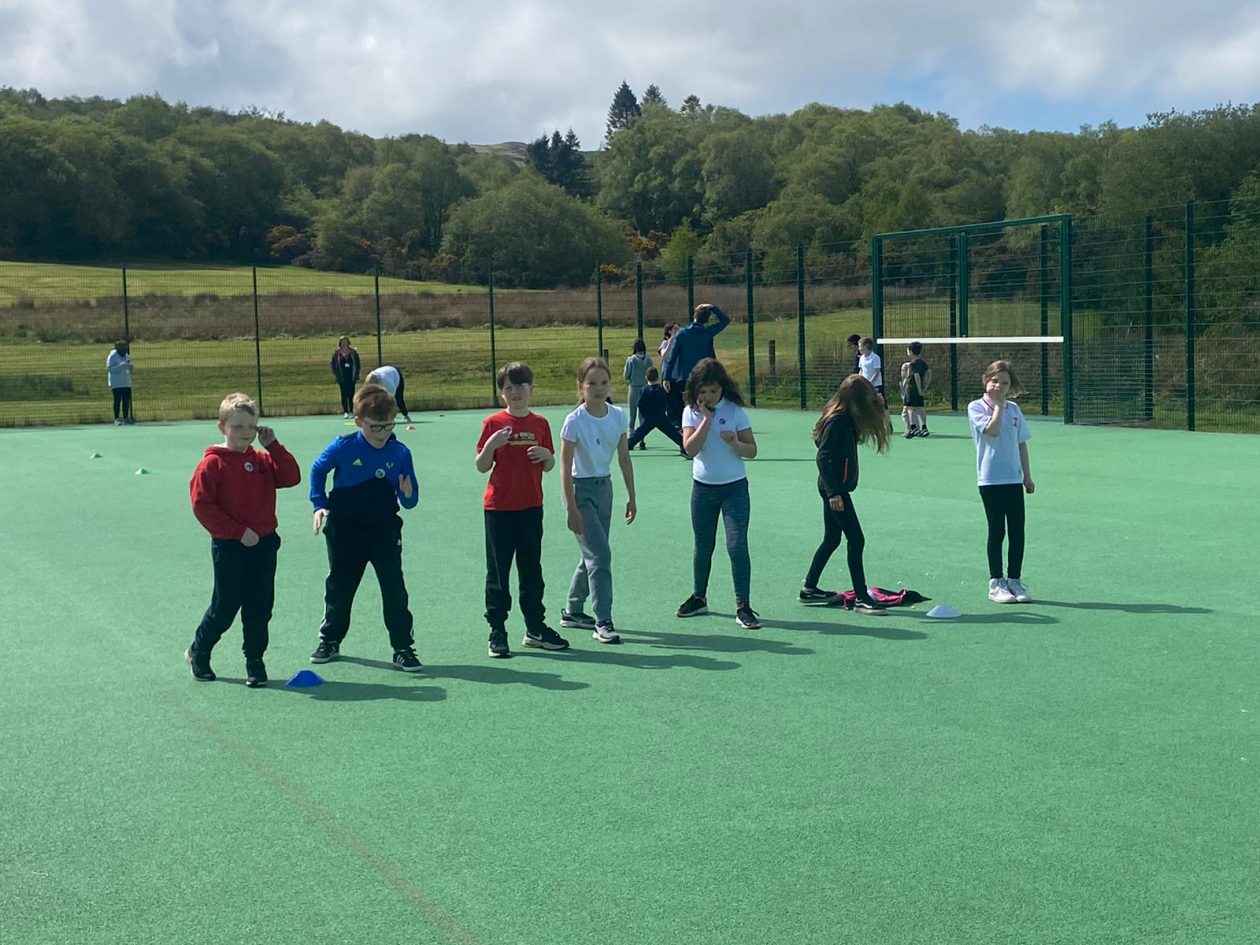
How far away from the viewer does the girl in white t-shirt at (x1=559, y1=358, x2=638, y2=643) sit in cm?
778

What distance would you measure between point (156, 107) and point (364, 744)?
10912 cm

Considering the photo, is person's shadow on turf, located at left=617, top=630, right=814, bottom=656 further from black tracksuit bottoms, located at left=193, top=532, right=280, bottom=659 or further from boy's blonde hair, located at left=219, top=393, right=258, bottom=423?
boy's blonde hair, located at left=219, top=393, right=258, bottom=423

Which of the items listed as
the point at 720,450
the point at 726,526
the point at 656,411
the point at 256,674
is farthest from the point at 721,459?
the point at 656,411

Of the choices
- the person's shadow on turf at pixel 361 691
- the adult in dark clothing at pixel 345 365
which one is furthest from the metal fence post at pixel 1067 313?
the person's shadow on turf at pixel 361 691

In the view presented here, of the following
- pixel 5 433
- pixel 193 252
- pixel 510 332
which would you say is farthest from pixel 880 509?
pixel 193 252

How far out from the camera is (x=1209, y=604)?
8.30 meters

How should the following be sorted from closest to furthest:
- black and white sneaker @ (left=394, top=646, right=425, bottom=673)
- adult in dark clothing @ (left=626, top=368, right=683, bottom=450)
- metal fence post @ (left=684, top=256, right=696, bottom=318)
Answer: black and white sneaker @ (left=394, top=646, right=425, bottom=673) < adult in dark clothing @ (left=626, top=368, right=683, bottom=450) < metal fence post @ (left=684, top=256, right=696, bottom=318)

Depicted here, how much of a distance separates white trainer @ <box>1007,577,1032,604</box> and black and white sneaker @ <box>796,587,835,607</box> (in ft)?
3.48

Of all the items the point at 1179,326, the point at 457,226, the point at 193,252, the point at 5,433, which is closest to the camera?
the point at 1179,326

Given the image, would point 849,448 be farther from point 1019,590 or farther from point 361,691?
point 361,691

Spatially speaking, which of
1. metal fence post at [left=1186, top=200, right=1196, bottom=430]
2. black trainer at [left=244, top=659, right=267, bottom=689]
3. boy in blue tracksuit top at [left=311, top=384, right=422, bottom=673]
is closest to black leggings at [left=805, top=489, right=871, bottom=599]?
boy in blue tracksuit top at [left=311, top=384, right=422, bottom=673]

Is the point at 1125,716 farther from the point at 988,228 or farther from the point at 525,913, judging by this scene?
the point at 988,228

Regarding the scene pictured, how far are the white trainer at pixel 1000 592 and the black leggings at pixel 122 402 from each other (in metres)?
21.8

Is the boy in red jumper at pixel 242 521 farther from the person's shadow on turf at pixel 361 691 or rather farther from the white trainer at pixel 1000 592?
the white trainer at pixel 1000 592
